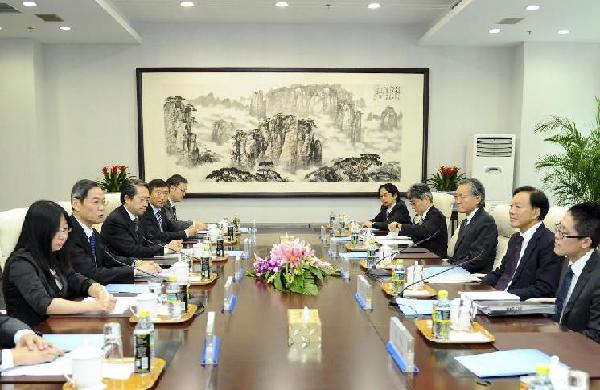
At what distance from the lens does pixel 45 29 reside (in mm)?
6438

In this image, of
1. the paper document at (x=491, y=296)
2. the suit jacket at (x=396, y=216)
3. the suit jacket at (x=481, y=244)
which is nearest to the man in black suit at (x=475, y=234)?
the suit jacket at (x=481, y=244)

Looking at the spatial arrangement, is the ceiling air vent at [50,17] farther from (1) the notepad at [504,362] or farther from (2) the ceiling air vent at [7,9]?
(1) the notepad at [504,362]

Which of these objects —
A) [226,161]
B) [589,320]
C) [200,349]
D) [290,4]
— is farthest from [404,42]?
[200,349]

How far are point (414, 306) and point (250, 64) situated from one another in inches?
211

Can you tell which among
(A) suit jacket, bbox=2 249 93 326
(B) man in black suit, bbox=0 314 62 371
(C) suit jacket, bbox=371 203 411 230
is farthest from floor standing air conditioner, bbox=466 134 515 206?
(B) man in black suit, bbox=0 314 62 371

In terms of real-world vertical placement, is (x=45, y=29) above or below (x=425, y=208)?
above

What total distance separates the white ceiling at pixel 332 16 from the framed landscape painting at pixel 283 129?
0.61 metres

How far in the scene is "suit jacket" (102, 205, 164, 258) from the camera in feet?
12.9

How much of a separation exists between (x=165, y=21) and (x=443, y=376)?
20.9 feet

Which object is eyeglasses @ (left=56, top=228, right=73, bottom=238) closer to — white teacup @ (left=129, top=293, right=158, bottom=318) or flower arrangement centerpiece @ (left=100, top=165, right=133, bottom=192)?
white teacup @ (left=129, top=293, right=158, bottom=318)

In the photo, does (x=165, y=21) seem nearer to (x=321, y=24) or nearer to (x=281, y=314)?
(x=321, y=24)

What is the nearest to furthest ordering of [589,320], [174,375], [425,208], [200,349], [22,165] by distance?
1. [174,375]
2. [200,349]
3. [589,320]
4. [425,208]
5. [22,165]

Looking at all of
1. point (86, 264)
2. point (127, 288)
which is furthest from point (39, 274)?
point (86, 264)

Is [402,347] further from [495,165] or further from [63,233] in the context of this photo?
[495,165]
